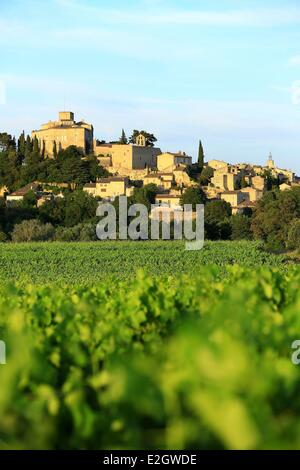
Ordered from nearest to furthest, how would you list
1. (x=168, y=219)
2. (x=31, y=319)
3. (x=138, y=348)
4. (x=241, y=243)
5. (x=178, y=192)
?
(x=138, y=348), (x=31, y=319), (x=241, y=243), (x=168, y=219), (x=178, y=192)

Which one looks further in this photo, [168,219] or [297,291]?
[168,219]

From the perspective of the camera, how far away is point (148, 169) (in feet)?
384

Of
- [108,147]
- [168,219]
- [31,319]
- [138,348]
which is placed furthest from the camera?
[108,147]

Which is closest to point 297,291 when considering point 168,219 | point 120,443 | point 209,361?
point 120,443

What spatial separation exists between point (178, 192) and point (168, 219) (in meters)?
33.2

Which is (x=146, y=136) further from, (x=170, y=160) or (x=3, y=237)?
(x=3, y=237)

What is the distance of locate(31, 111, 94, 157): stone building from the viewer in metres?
117

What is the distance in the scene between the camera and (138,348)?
4.74 metres

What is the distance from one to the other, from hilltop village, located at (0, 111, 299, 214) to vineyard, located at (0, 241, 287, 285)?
59.4 metres

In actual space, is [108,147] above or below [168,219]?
above

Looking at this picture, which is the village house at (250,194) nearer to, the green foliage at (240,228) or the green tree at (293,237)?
the green foliage at (240,228)

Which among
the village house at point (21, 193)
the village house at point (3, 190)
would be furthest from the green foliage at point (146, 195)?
the village house at point (3, 190)

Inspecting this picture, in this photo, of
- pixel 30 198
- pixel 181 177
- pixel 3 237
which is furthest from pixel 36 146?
pixel 3 237
